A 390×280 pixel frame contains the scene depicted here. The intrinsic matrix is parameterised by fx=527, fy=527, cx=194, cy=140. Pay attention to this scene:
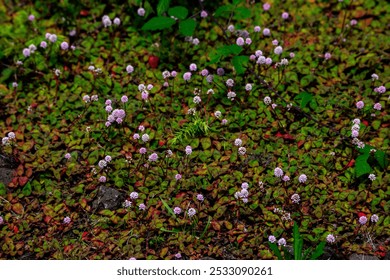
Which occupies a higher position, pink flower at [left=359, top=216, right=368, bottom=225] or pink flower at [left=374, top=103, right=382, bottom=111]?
pink flower at [left=374, top=103, right=382, bottom=111]

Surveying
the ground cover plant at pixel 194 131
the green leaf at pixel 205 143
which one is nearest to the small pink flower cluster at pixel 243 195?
the ground cover plant at pixel 194 131

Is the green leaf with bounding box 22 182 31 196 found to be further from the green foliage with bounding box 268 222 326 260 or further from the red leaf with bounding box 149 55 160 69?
the green foliage with bounding box 268 222 326 260

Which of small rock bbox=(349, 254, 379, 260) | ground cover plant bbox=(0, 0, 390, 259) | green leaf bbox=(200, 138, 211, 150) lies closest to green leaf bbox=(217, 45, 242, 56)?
ground cover plant bbox=(0, 0, 390, 259)

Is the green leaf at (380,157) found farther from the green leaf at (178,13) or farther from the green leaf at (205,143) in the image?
the green leaf at (178,13)

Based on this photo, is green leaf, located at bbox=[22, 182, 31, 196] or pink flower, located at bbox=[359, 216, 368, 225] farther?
green leaf, located at bbox=[22, 182, 31, 196]

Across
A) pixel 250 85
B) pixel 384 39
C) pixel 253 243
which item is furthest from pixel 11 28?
pixel 384 39

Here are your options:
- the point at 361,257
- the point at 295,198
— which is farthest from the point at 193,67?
the point at 361,257
